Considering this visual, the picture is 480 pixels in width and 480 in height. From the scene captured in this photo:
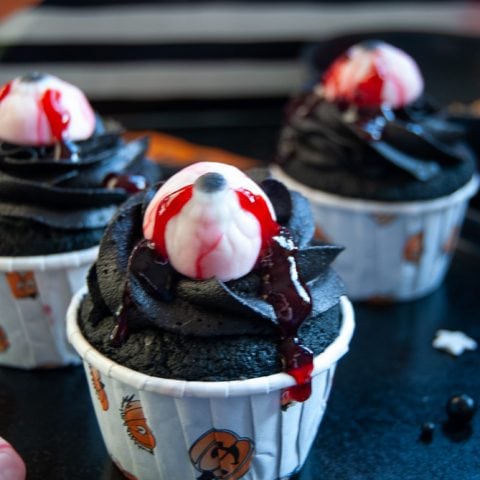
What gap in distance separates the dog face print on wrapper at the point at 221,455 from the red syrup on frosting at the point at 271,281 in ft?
0.35

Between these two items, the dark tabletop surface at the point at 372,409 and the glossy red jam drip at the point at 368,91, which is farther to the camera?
the glossy red jam drip at the point at 368,91

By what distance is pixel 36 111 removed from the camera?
65.6 inches

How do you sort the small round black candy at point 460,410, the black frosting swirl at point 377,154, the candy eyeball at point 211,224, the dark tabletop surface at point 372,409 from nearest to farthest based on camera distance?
1. the candy eyeball at point 211,224
2. the dark tabletop surface at point 372,409
3. the small round black candy at point 460,410
4. the black frosting swirl at point 377,154

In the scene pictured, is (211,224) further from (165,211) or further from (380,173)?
(380,173)

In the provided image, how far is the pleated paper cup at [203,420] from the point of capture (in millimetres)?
1273

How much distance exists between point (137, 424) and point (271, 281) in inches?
12.8

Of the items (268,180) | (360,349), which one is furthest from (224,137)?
(268,180)

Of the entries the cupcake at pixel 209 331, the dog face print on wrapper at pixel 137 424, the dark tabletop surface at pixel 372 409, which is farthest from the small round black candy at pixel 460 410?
the dog face print on wrapper at pixel 137 424

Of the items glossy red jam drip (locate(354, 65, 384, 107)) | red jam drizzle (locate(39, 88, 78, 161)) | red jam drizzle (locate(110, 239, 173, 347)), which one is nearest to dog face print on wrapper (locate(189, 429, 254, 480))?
red jam drizzle (locate(110, 239, 173, 347))

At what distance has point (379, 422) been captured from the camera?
5.35 feet

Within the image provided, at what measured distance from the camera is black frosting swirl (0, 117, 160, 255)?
1655mm

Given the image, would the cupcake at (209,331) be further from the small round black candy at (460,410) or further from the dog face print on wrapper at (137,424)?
the small round black candy at (460,410)

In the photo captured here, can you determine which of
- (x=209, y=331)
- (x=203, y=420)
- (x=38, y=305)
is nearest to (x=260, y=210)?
(x=209, y=331)

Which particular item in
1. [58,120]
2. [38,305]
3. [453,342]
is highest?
[58,120]
